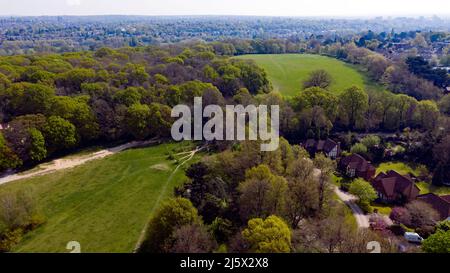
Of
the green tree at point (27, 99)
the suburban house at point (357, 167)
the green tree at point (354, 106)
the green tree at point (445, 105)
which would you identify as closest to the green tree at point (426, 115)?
the green tree at point (445, 105)

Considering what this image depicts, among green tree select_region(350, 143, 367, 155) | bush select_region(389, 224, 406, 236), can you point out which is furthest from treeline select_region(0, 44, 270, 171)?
bush select_region(389, 224, 406, 236)

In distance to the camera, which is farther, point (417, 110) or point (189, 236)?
point (417, 110)

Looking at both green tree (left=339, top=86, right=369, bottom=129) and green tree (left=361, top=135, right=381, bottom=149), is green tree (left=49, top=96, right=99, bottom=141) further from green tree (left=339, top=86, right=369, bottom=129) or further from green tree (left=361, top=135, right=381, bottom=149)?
green tree (left=339, top=86, right=369, bottom=129)

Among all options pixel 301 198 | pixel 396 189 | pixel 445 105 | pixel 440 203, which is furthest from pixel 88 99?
pixel 445 105

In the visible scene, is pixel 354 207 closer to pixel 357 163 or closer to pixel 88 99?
pixel 357 163

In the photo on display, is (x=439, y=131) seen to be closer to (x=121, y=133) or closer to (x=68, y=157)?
(x=121, y=133)
